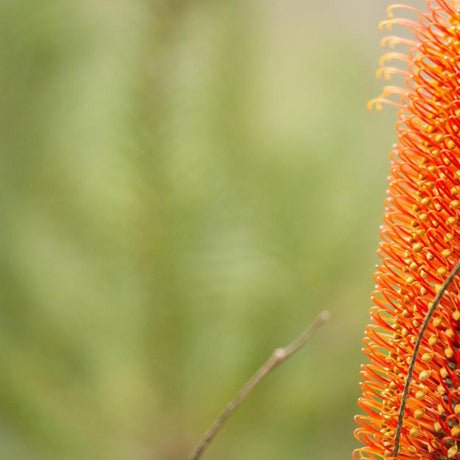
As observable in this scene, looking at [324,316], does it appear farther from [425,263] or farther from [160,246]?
[160,246]

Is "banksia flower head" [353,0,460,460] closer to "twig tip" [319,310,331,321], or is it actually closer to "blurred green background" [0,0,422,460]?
"twig tip" [319,310,331,321]

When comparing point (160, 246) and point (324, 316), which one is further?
point (160, 246)

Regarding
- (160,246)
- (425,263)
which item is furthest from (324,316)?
(160,246)

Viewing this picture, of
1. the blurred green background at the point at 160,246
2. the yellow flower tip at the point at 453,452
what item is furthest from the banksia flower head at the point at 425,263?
the blurred green background at the point at 160,246

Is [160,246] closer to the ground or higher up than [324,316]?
closer to the ground

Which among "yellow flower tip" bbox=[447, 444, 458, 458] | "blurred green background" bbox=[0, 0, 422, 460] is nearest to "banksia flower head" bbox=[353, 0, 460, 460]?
"yellow flower tip" bbox=[447, 444, 458, 458]

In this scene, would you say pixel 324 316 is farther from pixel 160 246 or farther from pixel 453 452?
pixel 160 246

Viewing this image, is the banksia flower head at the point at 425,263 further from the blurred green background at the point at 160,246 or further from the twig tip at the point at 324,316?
Result: the blurred green background at the point at 160,246
